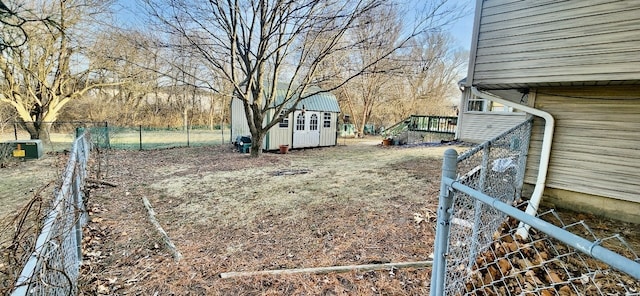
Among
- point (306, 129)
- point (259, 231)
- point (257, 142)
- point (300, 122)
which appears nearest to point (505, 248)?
point (259, 231)

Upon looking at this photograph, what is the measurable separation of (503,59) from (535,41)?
1.40 feet

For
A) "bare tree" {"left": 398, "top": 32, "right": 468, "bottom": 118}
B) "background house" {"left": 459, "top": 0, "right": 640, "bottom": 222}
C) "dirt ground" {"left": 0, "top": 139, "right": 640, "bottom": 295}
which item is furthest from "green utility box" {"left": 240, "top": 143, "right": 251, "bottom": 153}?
"bare tree" {"left": 398, "top": 32, "right": 468, "bottom": 118}

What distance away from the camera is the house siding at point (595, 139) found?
379cm

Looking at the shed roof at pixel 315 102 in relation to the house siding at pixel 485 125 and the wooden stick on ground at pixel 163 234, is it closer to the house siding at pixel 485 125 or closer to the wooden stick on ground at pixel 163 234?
the house siding at pixel 485 125

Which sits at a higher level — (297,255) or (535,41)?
(535,41)

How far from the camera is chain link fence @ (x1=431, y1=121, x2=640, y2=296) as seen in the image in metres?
1.14

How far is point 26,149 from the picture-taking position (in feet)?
29.2

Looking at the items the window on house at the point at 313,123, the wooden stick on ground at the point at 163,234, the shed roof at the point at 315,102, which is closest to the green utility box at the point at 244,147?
the shed roof at the point at 315,102

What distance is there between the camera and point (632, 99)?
3.72 m

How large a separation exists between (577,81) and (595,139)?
1.08 meters

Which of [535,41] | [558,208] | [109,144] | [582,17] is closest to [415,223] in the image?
[558,208]

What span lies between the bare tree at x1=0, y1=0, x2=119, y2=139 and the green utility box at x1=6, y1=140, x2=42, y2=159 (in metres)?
2.02

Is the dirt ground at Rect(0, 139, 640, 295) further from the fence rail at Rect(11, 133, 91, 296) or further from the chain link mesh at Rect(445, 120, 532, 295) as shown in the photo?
the fence rail at Rect(11, 133, 91, 296)

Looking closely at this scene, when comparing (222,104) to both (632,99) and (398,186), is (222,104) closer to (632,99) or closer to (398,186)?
(398,186)
